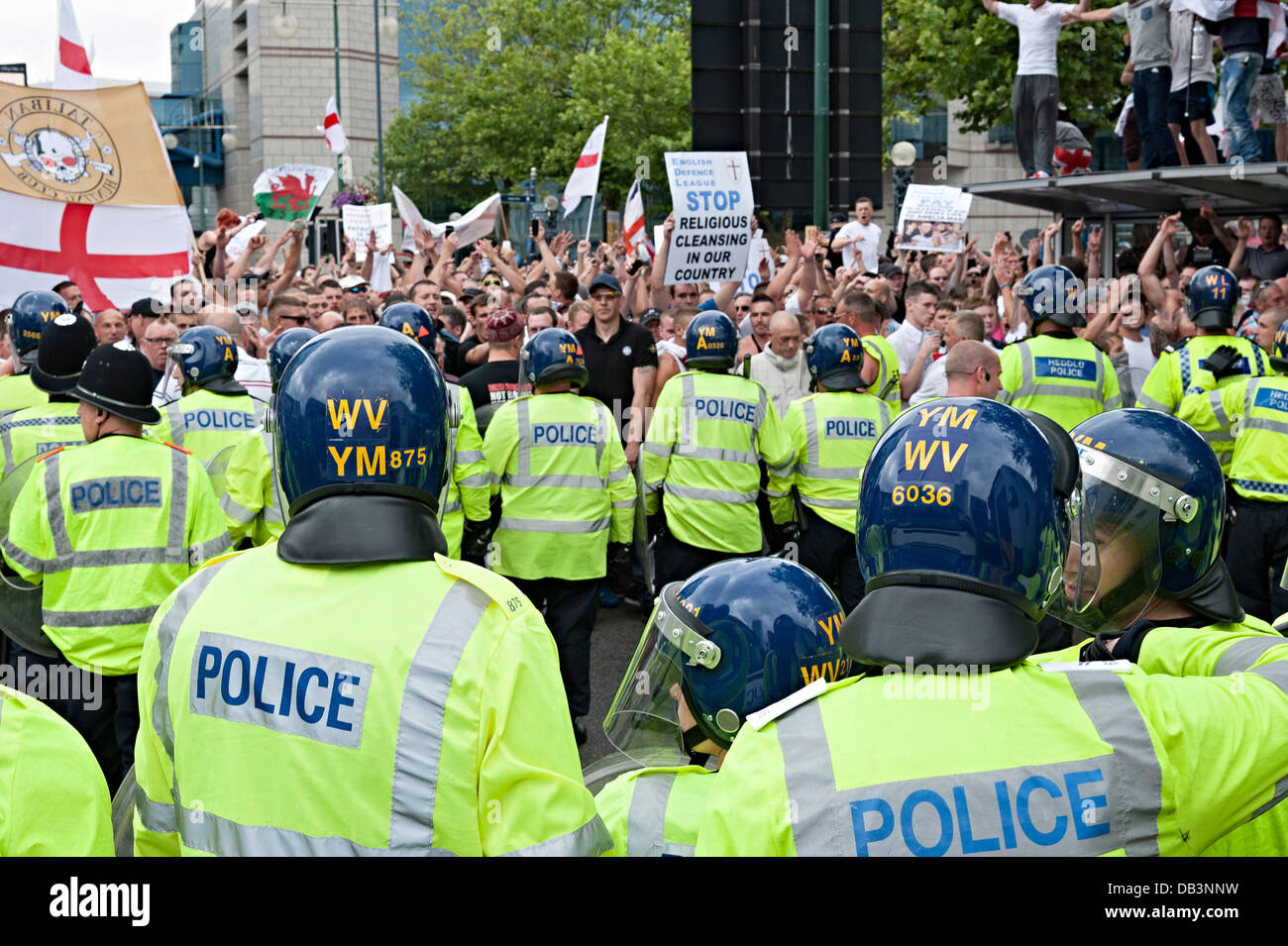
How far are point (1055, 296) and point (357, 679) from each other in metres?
6.01

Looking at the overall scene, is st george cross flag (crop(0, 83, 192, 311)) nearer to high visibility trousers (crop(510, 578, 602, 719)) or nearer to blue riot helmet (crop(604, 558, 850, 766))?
high visibility trousers (crop(510, 578, 602, 719))

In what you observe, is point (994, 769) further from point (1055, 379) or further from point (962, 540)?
point (1055, 379)

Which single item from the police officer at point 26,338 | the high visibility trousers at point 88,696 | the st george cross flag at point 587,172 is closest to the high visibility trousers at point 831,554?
the high visibility trousers at point 88,696

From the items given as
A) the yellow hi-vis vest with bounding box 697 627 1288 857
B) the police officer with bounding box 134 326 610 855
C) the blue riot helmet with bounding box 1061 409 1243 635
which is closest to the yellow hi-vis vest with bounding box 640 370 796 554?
the blue riot helmet with bounding box 1061 409 1243 635

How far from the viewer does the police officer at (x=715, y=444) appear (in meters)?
7.47

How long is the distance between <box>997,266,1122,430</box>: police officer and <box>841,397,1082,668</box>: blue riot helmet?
5.44 m

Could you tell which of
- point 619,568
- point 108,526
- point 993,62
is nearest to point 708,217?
point 619,568

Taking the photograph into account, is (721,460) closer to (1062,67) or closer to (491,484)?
(491,484)

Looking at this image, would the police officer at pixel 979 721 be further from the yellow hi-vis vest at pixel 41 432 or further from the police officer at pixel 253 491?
the yellow hi-vis vest at pixel 41 432

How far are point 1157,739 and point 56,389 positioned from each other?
16.8 feet

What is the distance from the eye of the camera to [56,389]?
5785 millimetres

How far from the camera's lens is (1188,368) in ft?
25.3
